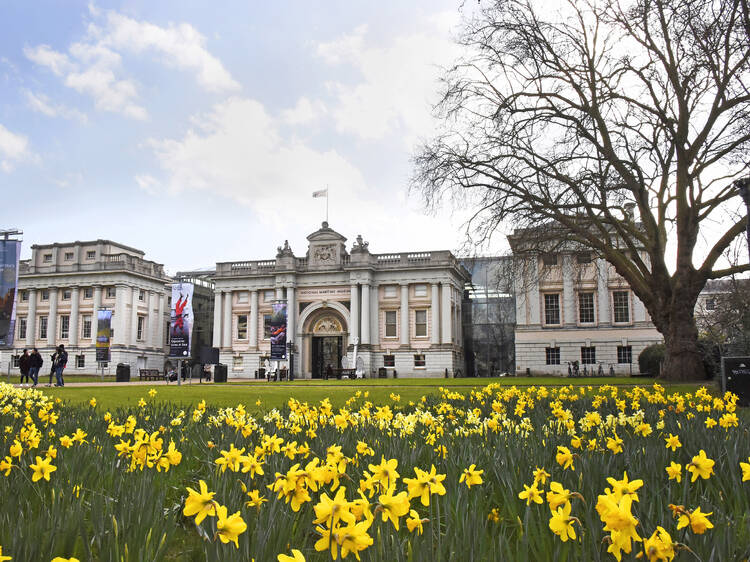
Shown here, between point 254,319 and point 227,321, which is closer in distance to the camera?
point 254,319

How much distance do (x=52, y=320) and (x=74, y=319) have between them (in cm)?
306

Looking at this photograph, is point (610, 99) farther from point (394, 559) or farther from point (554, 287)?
point (554, 287)

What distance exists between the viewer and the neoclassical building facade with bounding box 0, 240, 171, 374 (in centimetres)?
6444

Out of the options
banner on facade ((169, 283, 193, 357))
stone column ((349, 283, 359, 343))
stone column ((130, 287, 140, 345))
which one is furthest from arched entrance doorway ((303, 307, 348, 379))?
banner on facade ((169, 283, 193, 357))

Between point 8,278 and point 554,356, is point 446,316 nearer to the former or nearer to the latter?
point 554,356

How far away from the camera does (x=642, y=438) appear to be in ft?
15.7

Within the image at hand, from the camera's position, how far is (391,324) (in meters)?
58.9

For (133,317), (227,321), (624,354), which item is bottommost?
(624,354)

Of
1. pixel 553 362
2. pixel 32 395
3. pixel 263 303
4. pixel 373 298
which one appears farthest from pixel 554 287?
pixel 32 395

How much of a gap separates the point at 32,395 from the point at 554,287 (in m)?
43.9

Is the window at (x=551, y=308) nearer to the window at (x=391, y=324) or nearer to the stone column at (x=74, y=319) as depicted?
the window at (x=391, y=324)

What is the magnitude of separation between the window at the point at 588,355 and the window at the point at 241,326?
1268 inches

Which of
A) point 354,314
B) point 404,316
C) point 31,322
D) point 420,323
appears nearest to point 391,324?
point 404,316

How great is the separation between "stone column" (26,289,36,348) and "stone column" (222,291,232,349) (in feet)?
72.8
